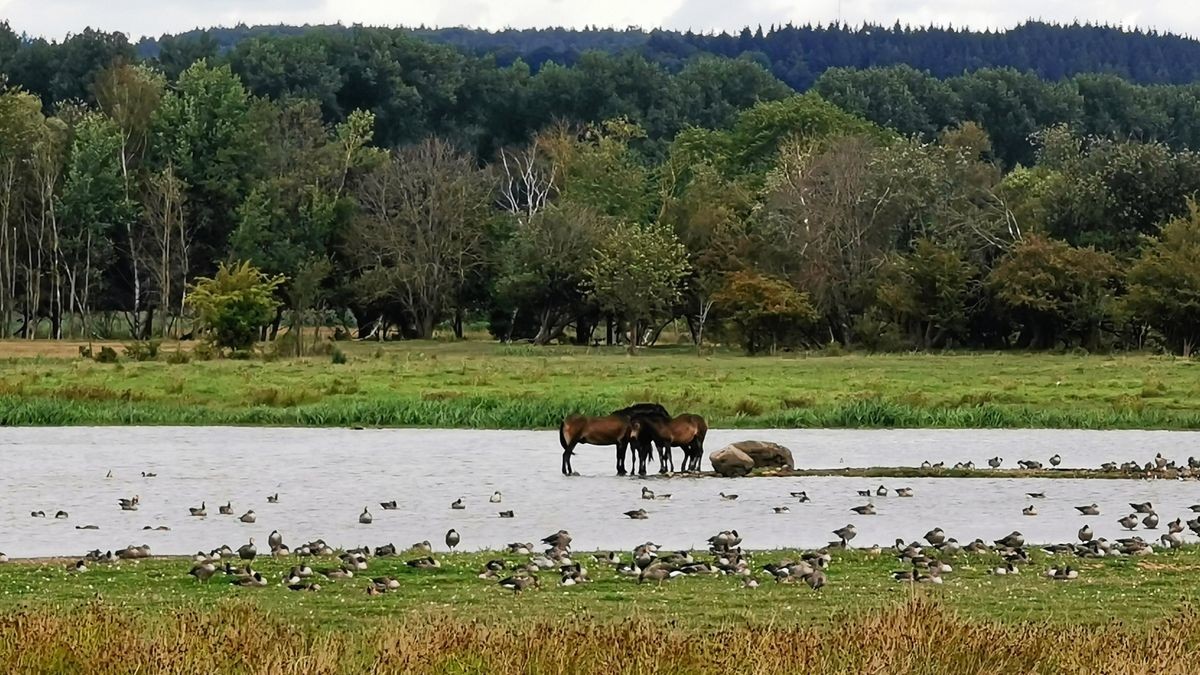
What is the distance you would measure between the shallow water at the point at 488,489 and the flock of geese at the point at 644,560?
3.56 ft

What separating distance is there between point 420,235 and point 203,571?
204 ft

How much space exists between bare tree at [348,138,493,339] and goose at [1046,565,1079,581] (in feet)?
203

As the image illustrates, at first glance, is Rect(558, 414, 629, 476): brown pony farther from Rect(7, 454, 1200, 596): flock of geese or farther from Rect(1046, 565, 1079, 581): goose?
Rect(1046, 565, 1079, 581): goose

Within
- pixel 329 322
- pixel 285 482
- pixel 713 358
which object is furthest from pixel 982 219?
pixel 285 482

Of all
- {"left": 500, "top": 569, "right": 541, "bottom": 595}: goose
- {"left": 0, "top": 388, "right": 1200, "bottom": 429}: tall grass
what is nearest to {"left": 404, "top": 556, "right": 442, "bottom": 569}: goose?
{"left": 500, "top": 569, "right": 541, "bottom": 595}: goose

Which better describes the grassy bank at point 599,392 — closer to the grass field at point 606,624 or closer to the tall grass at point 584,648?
the grass field at point 606,624

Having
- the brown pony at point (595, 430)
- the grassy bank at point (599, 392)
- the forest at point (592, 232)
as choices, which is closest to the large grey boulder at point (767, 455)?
the brown pony at point (595, 430)

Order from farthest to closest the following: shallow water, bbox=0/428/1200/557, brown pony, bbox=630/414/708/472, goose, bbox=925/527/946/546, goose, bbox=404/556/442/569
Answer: brown pony, bbox=630/414/708/472
shallow water, bbox=0/428/1200/557
goose, bbox=925/527/946/546
goose, bbox=404/556/442/569

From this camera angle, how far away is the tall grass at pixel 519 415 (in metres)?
34.6

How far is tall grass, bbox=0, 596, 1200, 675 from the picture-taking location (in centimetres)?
991

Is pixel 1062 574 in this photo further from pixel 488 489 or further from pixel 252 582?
pixel 488 489

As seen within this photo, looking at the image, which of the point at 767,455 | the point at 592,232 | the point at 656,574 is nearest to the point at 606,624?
the point at 656,574

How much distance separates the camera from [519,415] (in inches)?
1387

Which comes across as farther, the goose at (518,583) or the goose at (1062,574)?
the goose at (1062,574)
